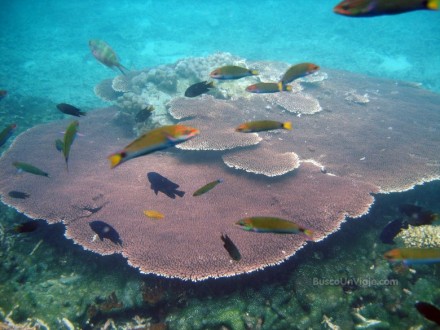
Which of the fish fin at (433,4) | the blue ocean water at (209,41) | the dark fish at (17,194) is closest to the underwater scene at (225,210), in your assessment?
the fish fin at (433,4)

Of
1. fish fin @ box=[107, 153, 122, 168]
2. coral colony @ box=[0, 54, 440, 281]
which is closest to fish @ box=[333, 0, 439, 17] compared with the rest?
fish fin @ box=[107, 153, 122, 168]

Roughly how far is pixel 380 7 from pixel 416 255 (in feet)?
7.15

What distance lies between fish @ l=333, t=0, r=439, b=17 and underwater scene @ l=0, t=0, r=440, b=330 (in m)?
0.01

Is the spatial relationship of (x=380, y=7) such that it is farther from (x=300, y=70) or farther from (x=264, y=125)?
(x=300, y=70)

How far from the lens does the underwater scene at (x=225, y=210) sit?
12.1 ft

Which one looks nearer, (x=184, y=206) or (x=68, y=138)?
(x=68, y=138)

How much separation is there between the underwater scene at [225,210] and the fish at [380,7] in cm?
1

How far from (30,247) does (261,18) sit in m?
34.9

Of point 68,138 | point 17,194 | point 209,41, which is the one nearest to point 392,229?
point 68,138

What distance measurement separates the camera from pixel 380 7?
1818 mm

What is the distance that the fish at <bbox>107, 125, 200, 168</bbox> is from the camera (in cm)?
189

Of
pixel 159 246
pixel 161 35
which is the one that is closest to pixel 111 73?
pixel 161 35

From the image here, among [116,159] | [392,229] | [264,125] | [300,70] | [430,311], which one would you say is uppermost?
[116,159]

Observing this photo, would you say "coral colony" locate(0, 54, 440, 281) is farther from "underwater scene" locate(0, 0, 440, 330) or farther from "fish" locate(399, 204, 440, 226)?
"fish" locate(399, 204, 440, 226)
